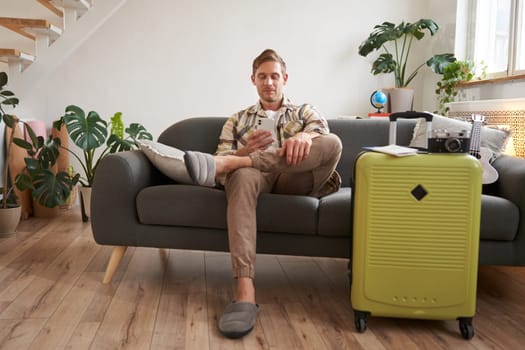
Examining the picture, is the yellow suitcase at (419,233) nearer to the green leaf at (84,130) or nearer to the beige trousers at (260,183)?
the beige trousers at (260,183)

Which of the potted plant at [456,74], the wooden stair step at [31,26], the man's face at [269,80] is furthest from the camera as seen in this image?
the potted plant at [456,74]

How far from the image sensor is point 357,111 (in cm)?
483

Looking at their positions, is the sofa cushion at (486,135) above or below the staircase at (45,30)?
below

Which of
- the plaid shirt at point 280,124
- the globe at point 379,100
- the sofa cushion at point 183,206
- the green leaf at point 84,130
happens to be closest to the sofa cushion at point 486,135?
the plaid shirt at point 280,124

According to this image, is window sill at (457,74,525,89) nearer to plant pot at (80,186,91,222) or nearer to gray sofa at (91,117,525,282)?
gray sofa at (91,117,525,282)

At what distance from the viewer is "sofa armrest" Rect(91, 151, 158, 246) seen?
2.32 metres

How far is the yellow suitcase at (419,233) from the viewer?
184cm

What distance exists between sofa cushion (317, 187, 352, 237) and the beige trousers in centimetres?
13

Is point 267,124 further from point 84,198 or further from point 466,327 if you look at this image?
point 84,198

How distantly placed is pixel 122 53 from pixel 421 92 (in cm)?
261

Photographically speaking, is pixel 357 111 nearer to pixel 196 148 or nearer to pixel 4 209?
pixel 196 148

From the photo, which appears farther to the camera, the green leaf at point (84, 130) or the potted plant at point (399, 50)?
the potted plant at point (399, 50)

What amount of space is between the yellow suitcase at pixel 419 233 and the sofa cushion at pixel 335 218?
0.29 m

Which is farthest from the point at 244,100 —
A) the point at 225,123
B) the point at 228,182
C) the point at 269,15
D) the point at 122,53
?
the point at 228,182
